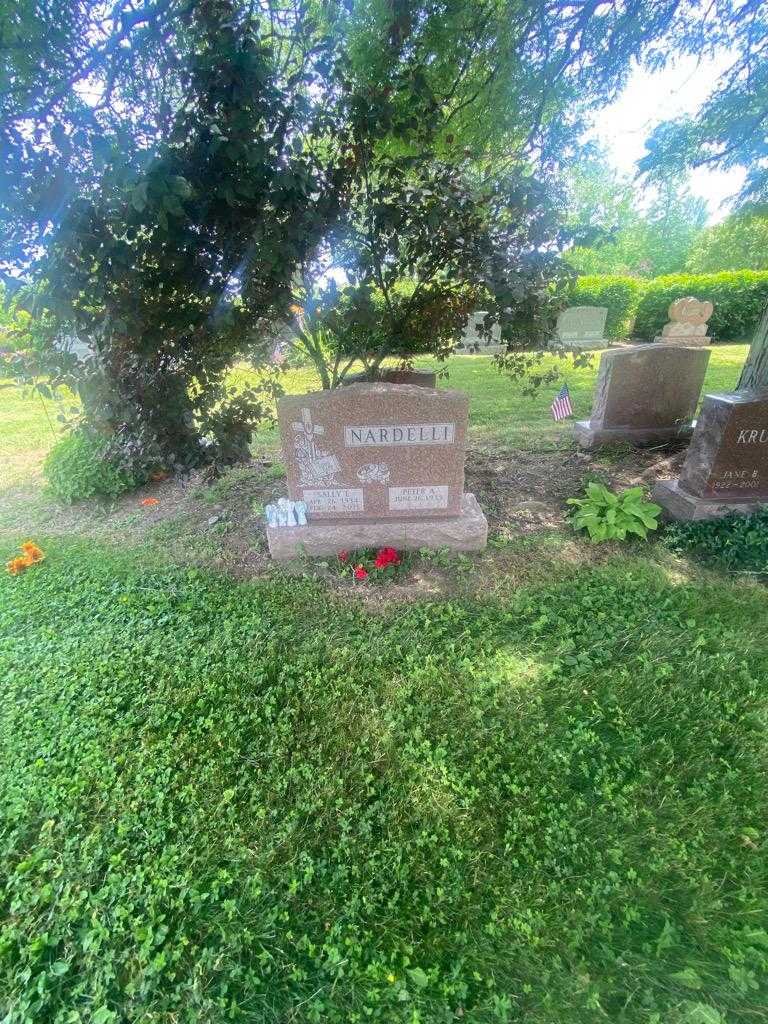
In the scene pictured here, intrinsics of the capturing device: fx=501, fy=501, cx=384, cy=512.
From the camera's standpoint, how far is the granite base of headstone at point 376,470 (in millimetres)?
3314

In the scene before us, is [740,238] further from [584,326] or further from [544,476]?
[584,326]

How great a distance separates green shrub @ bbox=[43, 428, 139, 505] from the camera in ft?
14.9

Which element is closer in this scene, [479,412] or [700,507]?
[700,507]

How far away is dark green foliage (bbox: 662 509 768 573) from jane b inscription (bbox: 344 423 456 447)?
1.78 m

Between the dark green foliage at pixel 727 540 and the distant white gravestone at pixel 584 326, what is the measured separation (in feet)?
34.1

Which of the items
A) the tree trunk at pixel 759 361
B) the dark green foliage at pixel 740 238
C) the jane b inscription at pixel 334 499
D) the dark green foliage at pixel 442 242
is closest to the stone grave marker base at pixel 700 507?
the tree trunk at pixel 759 361

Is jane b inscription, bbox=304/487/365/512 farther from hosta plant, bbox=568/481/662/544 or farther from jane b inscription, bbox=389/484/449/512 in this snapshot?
hosta plant, bbox=568/481/662/544

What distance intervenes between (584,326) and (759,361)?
31.1ft

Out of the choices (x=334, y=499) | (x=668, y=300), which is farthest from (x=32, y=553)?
(x=668, y=300)

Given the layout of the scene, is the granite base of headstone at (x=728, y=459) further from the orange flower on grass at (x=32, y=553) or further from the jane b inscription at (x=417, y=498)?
the orange flower on grass at (x=32, y=553)

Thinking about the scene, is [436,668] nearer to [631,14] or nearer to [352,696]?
[352,696]

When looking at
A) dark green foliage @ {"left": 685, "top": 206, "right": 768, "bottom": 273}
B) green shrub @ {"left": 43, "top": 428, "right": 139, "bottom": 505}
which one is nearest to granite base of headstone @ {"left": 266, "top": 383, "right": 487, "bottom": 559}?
green shrub @ {"left": 43, "top": 428, "right": 139, "bottom": 505}

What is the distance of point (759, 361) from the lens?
4449mm

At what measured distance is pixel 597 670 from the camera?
252 centimetres
